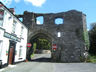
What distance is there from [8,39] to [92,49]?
19.6 meters

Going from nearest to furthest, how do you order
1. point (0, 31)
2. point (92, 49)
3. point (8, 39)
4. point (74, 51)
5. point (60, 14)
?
1. point (0, 31)
2. point (8, 39)
3. point (74, 51)
4. point (60, 14)
5. point (92, 49)

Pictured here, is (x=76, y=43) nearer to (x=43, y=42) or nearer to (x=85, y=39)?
(x=85, y=39)

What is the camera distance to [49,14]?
794 inches

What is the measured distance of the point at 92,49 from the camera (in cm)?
2436

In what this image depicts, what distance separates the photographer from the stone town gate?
720 inches

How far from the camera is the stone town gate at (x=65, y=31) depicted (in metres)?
18.3

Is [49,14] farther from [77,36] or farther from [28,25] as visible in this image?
[77,36]

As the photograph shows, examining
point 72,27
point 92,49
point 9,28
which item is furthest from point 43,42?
point 9,28

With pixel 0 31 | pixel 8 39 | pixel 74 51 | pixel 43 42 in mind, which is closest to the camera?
pixel 0 31

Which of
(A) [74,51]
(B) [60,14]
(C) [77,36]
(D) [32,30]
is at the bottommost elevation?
(A) [74,51]

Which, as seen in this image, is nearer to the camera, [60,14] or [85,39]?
[85,39]

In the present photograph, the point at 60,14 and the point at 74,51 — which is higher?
the point at 60,14

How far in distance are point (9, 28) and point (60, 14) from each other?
11.0 meters

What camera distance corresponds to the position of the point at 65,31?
1914 centimetres
